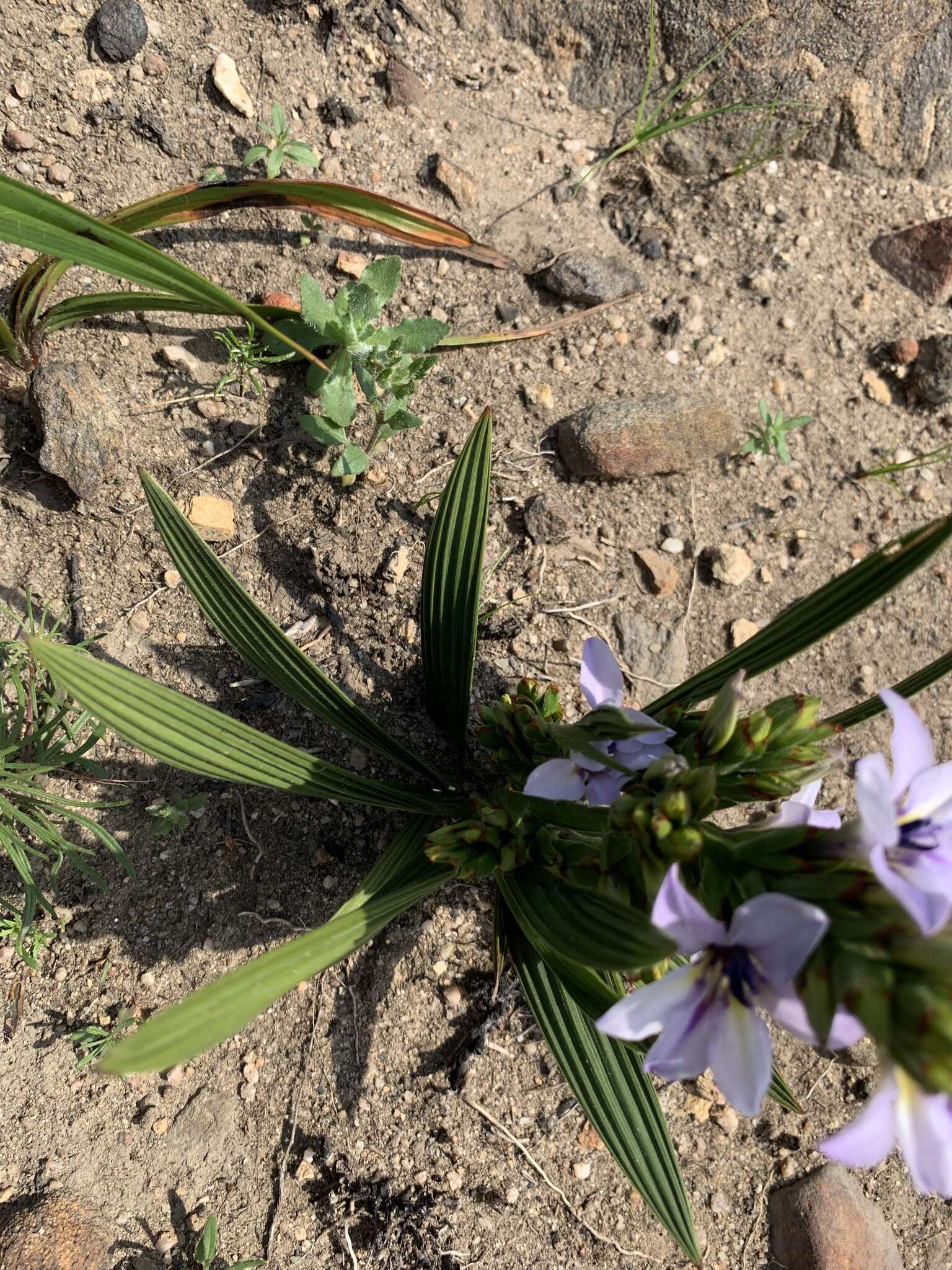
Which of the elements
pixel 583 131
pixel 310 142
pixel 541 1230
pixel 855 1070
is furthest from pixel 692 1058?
pixel 583 131

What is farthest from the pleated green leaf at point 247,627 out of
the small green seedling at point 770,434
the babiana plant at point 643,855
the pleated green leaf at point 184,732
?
the small green seedling at point 770,434

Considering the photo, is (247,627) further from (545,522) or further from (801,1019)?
(801,1019)

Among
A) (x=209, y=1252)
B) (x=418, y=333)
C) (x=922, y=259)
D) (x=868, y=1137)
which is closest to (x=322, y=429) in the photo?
(x=418, y=333)

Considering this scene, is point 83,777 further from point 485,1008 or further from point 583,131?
point 583,131

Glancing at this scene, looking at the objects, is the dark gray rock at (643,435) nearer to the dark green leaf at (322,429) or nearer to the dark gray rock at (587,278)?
the dark gray rock at (587,278)

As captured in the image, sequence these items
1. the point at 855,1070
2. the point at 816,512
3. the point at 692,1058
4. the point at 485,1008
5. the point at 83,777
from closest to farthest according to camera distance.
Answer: the point at 692,1058 < the point at 83,777 < the point at 485,1008 < the point at 855,1070 < the point at 816,512

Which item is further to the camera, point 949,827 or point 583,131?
point 583,131

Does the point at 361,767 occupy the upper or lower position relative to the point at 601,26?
lower
